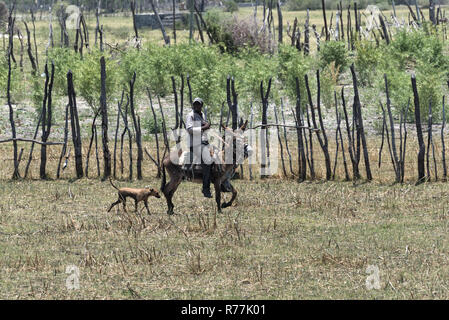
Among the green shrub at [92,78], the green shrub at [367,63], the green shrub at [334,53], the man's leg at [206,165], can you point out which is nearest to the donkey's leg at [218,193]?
the man's leg at [206,165]

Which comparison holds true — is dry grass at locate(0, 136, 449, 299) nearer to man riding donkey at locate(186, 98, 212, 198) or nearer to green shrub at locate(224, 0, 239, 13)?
man riding donkey at locate(186, 98, 212, 198)

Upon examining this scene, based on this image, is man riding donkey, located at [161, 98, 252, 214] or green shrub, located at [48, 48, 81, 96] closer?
man riding donkey, located at [161, 98, 252, 214]

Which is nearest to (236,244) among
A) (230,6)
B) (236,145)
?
(236,145)

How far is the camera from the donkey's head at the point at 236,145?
13.0 meters

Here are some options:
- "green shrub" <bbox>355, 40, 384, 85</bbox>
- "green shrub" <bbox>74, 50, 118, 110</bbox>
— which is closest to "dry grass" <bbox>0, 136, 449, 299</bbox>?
"green shrub" <bbox>74, 50, 118, 110</bbox>

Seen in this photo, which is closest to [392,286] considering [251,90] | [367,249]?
[367,249]

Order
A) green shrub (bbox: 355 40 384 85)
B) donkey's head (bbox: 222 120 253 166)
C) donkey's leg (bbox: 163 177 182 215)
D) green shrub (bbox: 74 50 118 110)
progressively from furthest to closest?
green shrub (bbox: 355 40 384 85) → green shrub (bbox: 74 50 118 110) → donkey's leg (bbox: 163 177 182 215) → donkey's head (bbox: 222 120 253 166)

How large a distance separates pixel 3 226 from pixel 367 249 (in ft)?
18.0

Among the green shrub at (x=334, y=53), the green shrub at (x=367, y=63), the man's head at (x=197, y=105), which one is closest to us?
the man's head at (x=197, y=105)

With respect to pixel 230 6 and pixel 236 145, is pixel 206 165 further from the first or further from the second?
pixel 230 6

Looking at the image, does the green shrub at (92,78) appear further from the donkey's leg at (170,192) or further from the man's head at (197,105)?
the man's head at (197,105)

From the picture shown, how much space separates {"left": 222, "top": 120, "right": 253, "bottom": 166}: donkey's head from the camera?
1305cm

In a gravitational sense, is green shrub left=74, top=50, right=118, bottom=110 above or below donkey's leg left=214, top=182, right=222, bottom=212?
above

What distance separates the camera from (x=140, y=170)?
17.2 m
